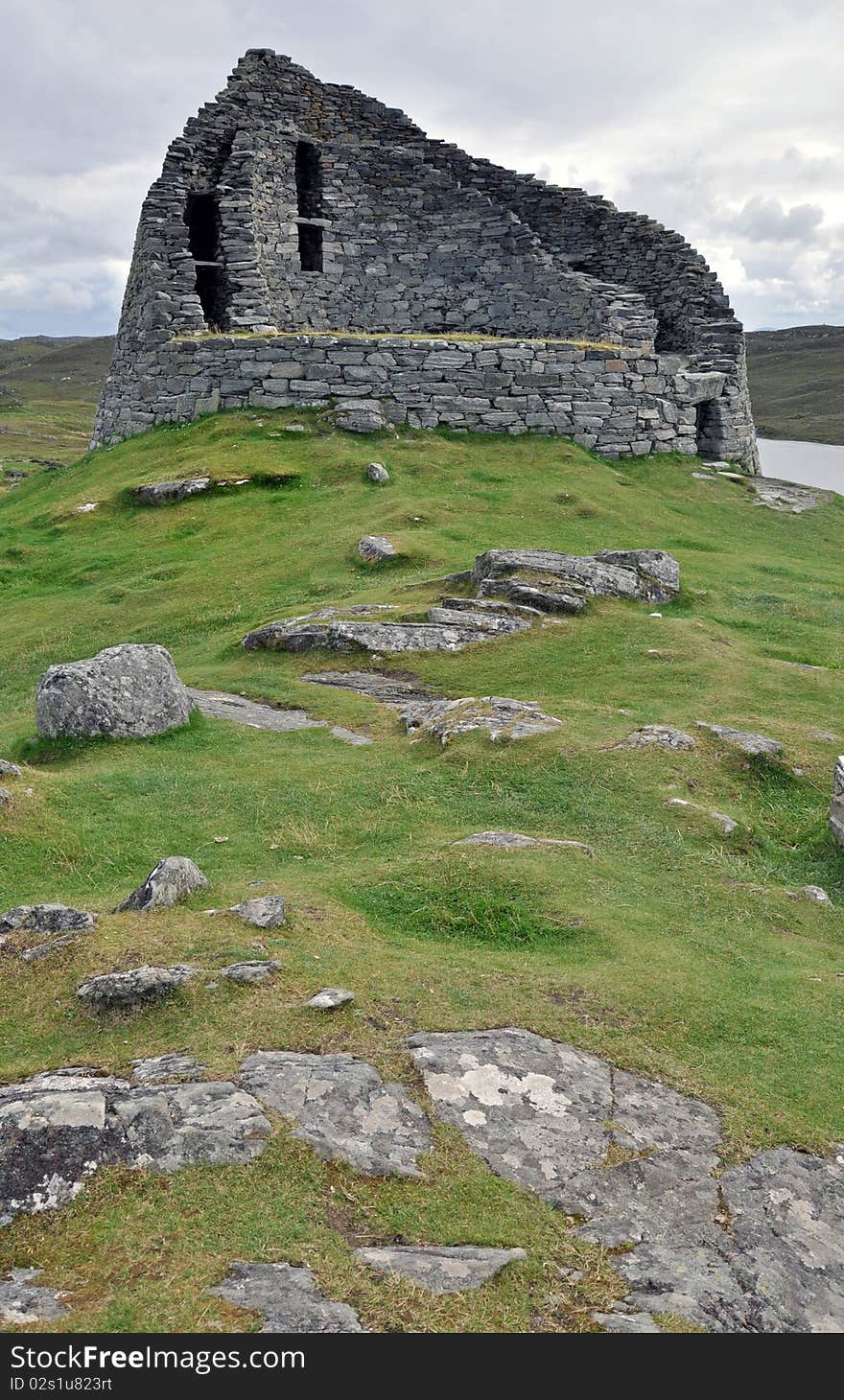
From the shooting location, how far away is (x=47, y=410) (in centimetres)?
12756

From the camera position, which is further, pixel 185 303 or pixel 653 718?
pixel 185 303

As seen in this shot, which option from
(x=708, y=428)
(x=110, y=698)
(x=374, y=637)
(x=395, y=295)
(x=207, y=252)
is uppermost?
(x=207, y=252)

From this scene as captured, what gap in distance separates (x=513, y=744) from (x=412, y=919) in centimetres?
435

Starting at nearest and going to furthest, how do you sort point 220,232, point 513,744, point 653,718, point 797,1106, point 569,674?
point 797,1106 → point 513,744 → point 653,718 → point 569,674 → point 220,232

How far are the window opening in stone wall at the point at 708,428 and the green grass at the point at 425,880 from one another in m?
11.8

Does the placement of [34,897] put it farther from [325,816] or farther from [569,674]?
[569,674]

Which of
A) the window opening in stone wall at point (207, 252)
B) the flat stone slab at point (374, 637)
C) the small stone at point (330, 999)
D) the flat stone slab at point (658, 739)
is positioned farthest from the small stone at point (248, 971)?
the window opening in stone wall at point (207, 252)

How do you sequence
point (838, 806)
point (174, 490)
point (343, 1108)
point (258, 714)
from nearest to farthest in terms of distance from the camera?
point (343, 1108) → point (838, 806) → point (258, 714) → point (174, 490)

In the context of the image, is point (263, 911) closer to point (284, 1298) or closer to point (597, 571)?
point (284, 1298)

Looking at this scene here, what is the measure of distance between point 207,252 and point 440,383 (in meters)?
12.6

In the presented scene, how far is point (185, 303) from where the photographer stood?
3391 cm

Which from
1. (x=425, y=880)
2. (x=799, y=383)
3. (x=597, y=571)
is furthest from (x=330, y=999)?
(x=799, y=383)

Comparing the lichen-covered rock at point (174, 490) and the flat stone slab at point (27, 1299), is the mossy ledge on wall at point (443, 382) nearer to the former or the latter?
the lichen-covered rock at point (174, 490)

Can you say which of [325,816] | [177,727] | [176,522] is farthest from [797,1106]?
[176,522]
